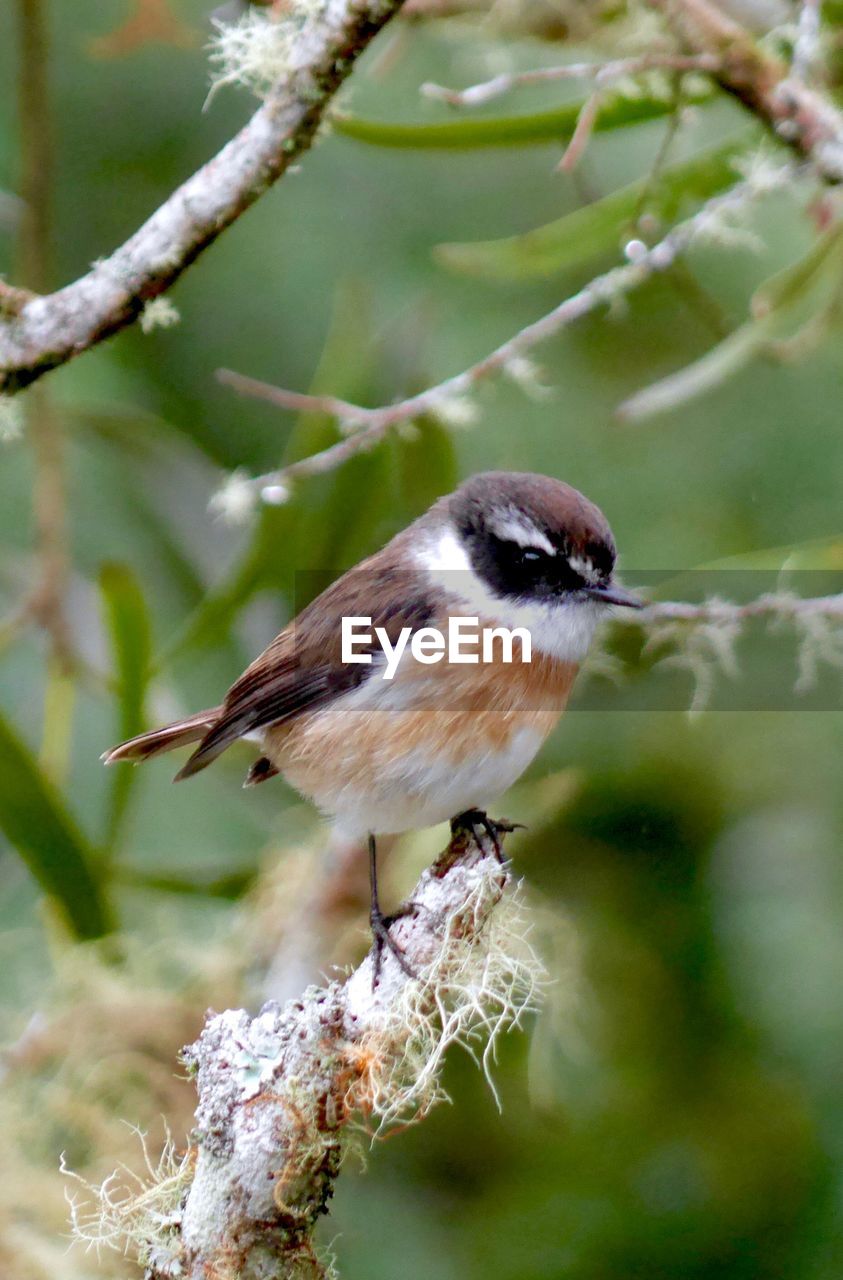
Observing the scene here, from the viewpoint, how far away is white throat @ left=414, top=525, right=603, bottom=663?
66.3 inches

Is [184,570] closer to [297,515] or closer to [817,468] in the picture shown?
[297,515]

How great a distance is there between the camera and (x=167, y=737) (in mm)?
1906

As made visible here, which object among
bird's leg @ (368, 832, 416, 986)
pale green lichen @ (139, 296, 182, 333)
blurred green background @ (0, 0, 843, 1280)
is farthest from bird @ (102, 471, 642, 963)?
pale green lichen @ (139, 296, 182, 333)

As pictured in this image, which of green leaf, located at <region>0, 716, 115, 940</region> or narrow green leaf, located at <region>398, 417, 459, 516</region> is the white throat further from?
green leaf, located at <region>0, 716, 115, 940</region>

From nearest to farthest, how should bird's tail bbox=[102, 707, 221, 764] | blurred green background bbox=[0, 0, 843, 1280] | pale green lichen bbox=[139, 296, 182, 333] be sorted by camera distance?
pale green lichen bbox=[139, 296, 182, 333] → bird's tail bbox=[102, 707, 221, 764] → blurred green background bbox=[0, 0, 843, 1280]

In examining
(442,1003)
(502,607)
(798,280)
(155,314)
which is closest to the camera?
(442,1003)

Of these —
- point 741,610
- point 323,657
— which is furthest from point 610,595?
point 323,657

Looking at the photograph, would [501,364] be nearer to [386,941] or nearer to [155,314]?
[155,314]

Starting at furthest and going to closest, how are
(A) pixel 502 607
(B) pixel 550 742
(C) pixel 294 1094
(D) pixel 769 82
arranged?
(B) pixel 550 742
(D) pixel 769 82
(A) pixel 502 607
(C) pixel 294 1094

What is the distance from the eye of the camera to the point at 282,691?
1.86 m

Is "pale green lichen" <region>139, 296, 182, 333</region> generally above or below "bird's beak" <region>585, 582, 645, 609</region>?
above

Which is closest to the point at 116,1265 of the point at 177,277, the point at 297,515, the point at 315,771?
the point at 315,771

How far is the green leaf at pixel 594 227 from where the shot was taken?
203cm

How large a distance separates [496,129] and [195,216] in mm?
782
